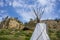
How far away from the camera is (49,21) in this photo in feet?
127

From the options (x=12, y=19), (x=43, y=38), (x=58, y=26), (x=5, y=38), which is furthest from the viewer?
(x=12, y=19)

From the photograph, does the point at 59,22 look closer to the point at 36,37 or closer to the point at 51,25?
the point at 51,25

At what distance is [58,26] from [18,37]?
1264 cm

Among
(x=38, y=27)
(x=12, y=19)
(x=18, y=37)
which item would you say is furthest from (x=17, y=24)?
(x=38, y=27)

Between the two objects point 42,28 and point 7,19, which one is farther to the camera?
point 7,19

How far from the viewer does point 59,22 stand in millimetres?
38594

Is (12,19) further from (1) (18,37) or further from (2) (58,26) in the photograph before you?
(1) (18,37)

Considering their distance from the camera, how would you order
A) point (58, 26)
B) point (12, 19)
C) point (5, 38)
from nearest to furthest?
point (5, 38) → point (58, 26) → point (12, 19)

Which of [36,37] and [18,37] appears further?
[18,37]

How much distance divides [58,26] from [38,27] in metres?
25.5

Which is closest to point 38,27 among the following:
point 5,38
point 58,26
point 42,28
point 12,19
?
point 42,28

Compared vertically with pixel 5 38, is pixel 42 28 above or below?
above

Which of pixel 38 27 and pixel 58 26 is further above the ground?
pixel 38 27

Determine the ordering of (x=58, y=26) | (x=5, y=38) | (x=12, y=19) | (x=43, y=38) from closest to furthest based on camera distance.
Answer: (x=43, y=38) → (x=5, y=38) → (x=58, y=26) → (x=12, y=19)
